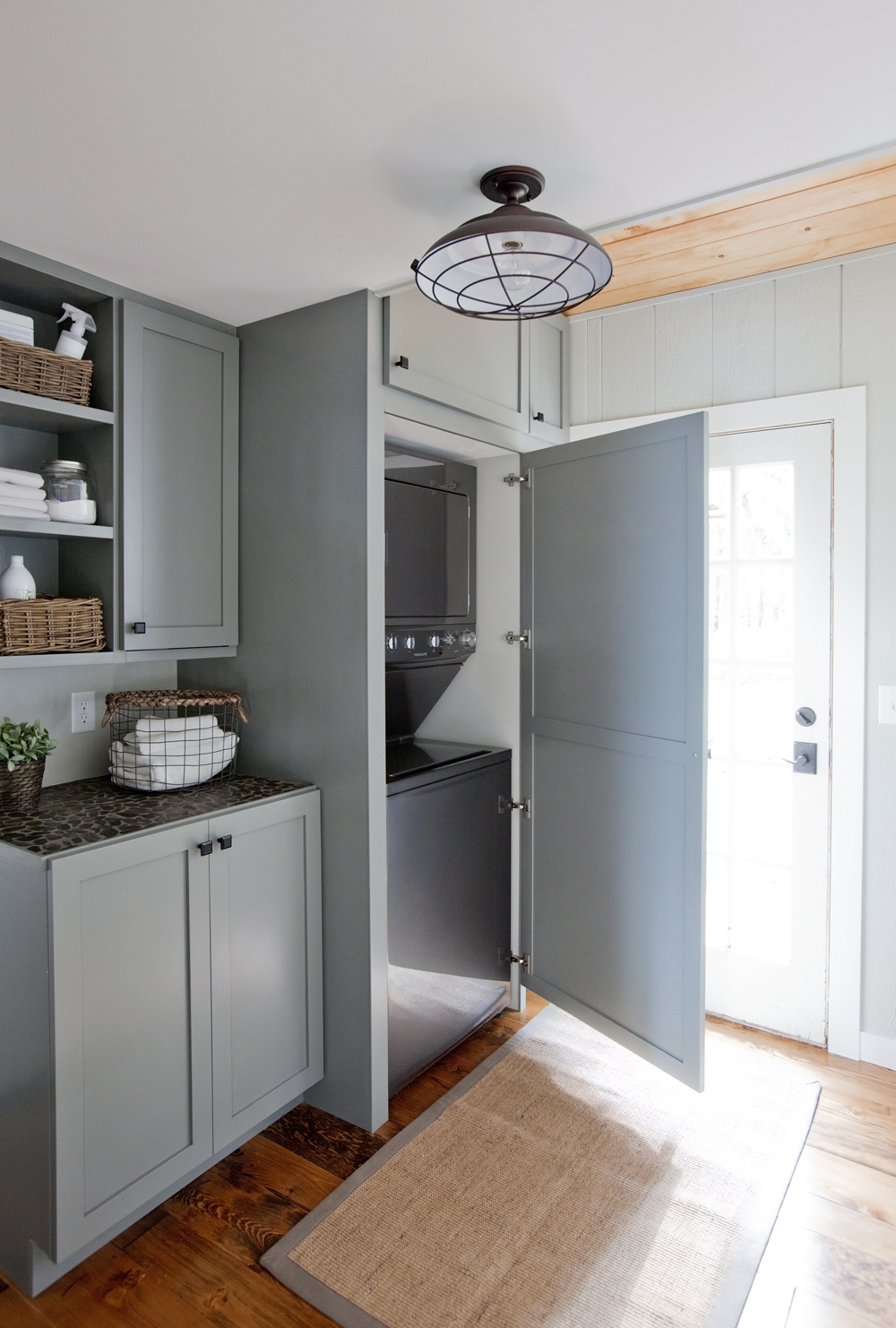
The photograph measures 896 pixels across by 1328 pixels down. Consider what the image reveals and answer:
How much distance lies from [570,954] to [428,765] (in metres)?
0.75

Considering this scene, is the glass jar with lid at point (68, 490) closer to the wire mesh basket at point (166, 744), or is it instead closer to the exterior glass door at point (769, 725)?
the wire mesh basket at point (166, 744)

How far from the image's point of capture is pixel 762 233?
88.8 inches

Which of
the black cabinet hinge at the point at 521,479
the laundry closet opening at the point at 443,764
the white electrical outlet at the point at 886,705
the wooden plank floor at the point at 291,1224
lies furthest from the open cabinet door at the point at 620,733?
the white electrical outlet at the point at 886,705

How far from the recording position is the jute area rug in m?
1.58

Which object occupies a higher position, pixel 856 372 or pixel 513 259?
pixel 856 372

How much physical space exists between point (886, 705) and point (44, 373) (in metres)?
2.42

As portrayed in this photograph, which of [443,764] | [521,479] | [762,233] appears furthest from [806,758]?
[762,233]

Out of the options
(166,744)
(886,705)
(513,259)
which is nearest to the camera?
(513,259)

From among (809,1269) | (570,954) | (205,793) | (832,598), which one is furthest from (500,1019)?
(832,598)

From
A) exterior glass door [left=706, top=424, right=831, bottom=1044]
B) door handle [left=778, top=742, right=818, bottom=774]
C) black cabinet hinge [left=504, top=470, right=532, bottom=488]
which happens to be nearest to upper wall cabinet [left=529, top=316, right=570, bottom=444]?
black cabinet hinge [left=504, top=470, right=532, bottom=488]

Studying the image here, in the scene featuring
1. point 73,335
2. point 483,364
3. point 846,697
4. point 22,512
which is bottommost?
point 846,697

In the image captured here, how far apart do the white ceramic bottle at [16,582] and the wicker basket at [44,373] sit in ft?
1.27

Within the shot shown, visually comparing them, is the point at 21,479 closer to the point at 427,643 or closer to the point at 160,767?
the point at 160,767

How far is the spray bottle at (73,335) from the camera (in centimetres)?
189
